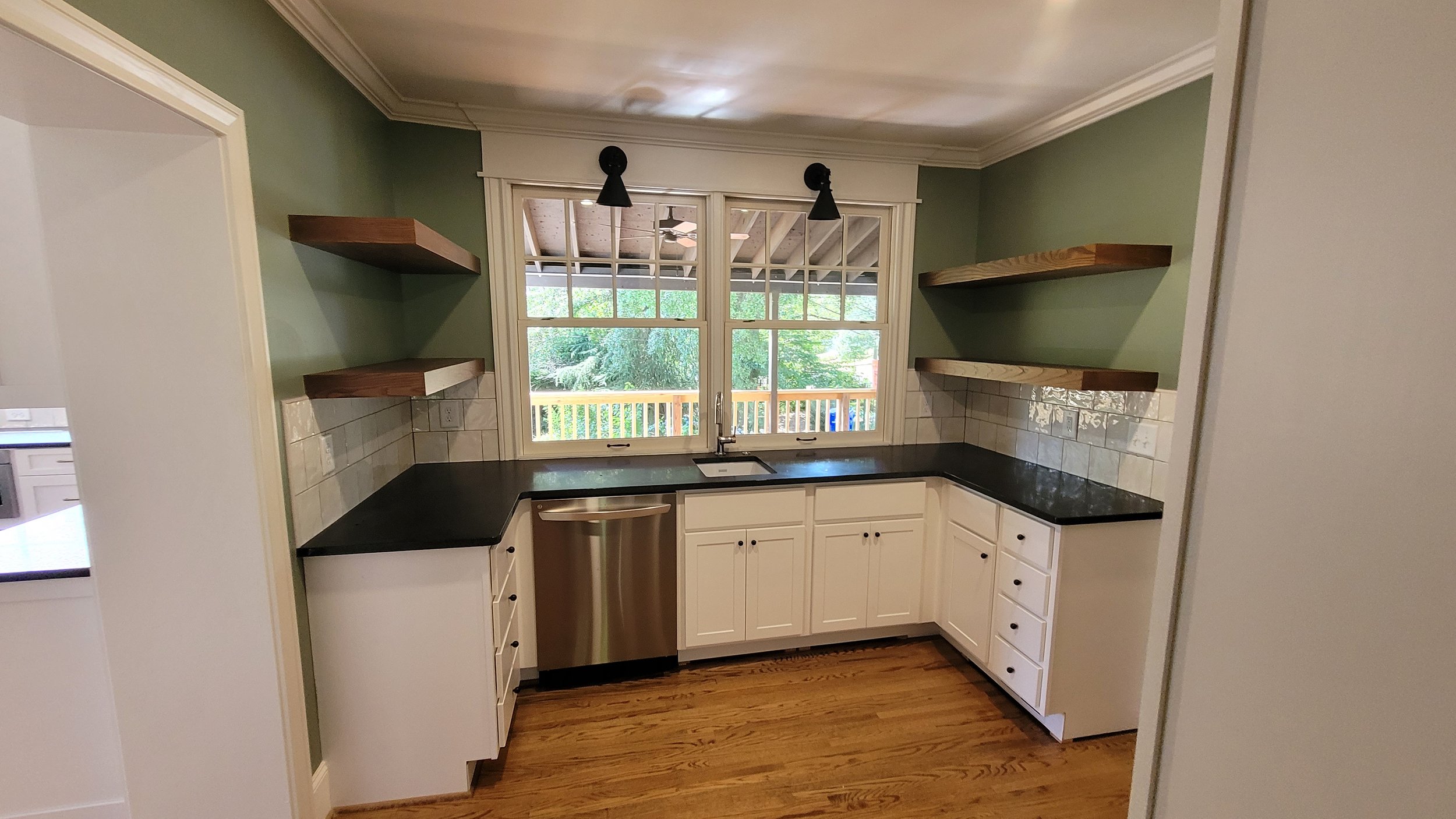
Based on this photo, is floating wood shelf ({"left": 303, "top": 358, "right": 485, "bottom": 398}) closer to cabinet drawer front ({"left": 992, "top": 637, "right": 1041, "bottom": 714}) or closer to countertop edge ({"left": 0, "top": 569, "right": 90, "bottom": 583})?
countertop edge ({"left": 0, "top": 569, "right": 90, "bottom": 583})

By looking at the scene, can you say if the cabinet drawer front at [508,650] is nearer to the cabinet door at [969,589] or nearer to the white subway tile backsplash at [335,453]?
the white subway tile backsplash at [335,453]

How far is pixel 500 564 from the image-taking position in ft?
6.46

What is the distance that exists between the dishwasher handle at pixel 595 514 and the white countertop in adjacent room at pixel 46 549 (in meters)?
1.24

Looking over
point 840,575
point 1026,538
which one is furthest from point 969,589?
point 840,575

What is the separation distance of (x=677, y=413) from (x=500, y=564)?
1.30 m

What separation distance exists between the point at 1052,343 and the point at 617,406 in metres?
2.18

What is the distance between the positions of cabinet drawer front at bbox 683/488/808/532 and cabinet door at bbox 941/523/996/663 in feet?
2.37

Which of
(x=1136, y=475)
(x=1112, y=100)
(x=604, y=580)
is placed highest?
(x=1112, y=100)

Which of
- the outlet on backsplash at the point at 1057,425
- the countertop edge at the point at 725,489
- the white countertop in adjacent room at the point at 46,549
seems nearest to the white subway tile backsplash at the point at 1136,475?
the outlet on backsplash at the point at 1057,425

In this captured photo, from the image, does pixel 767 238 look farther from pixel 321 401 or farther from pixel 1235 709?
pixel 1235 709

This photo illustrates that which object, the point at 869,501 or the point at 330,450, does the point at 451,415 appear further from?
the point at 869,501

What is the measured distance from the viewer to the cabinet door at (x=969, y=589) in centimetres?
238

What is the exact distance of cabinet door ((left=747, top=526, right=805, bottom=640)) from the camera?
8.24 feet

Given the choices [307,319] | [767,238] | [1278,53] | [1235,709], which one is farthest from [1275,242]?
[767,238]
